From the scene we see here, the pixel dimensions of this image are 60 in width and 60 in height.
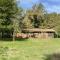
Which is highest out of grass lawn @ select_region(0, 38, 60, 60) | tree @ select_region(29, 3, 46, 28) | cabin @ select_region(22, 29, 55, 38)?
tree @ select_region(29, 3, 46, 28)

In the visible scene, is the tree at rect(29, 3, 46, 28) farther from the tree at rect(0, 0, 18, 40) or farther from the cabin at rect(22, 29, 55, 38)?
the tree at rect(0, 0, 18, 40)

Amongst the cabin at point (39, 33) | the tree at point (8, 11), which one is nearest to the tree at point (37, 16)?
the cabin at point (39, 33)

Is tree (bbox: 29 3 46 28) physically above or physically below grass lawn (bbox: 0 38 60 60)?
above

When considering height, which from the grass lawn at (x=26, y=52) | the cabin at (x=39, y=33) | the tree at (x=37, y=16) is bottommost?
the cabin at (x=39, y=33)

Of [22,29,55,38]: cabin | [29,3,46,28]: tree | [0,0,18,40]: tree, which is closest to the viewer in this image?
Result: [0,0,18,40]: tree

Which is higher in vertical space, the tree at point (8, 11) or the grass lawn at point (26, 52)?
the tree at point (8, 11)

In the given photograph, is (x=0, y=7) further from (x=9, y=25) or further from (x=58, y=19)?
(x=58, y=19)

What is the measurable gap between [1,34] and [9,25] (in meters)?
10.4

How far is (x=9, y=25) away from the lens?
47969 millimetres

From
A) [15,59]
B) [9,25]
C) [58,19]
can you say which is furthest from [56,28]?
[15,59]

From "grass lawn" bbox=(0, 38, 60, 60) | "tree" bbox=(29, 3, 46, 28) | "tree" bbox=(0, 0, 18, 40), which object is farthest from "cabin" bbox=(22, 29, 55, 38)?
"grass lawn" bbox=(0, 38, 60, 60)

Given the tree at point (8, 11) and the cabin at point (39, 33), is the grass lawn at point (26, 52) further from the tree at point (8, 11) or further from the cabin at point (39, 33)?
the cabin at point (39, 33)

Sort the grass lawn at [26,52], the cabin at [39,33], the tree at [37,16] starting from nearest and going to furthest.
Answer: the grass lawn at [26,52] → the cabin at [39,33] → the tree at [37,16]

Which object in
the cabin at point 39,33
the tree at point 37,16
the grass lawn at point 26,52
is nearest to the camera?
the grass lawn at point 26,52
